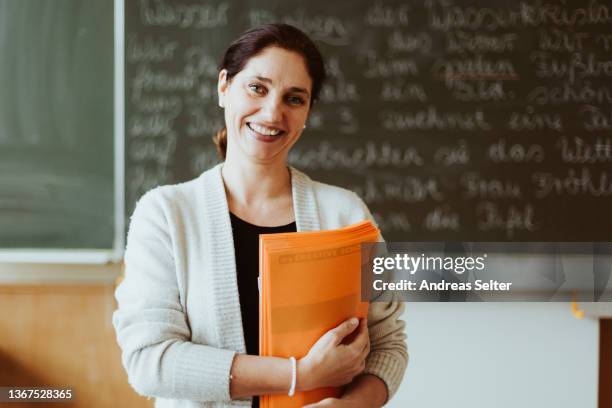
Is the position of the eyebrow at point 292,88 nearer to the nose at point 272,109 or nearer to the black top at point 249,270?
the nose at point 272,109

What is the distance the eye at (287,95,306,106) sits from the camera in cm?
102

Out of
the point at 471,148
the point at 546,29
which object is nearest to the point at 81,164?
the point at 471,148

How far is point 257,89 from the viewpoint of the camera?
1.01 m

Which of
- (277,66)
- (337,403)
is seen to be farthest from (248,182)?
(337,403)

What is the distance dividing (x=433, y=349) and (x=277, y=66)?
117 cm

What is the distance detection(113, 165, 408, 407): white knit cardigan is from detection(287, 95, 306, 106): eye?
0.17 m

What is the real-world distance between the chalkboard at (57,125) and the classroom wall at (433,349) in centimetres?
17

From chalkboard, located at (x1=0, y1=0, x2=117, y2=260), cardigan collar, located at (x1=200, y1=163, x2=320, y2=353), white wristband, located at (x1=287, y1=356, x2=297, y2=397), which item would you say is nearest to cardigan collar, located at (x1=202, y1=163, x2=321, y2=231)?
cardigan collar, located at (x1=200, y1=163, x2=320, y2=353)

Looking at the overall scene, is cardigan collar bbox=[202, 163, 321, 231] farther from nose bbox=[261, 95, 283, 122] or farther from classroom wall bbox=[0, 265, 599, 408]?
classroom wall bbox=[0, 265, 599, 408]

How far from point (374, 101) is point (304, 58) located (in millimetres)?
738

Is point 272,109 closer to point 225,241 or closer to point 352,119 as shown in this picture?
point 225,241

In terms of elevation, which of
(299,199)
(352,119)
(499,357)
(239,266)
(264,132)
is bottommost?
(499,357)

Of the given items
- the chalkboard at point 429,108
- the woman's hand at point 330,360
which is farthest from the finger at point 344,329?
the chalkboard at point 429,108

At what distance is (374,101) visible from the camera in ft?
5.67
